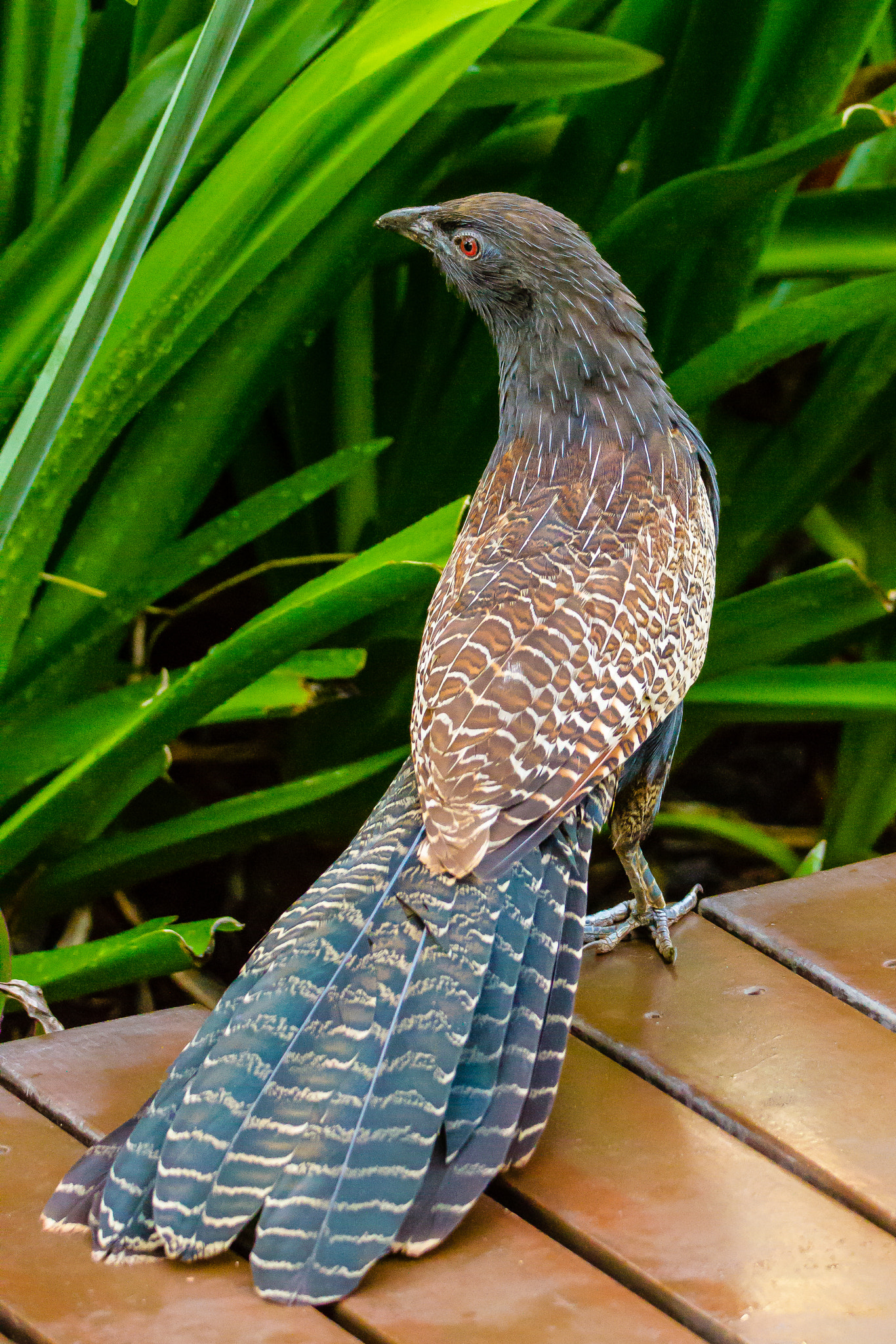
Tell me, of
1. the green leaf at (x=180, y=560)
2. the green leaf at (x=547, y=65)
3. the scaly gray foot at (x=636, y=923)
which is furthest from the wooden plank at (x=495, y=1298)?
the green leaf at (x=547, y=65)

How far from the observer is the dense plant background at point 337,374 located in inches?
82.7

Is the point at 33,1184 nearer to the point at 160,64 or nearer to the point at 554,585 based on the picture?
the point at 554,585

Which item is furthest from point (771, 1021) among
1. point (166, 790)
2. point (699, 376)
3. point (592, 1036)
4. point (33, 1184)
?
point (166, 790)

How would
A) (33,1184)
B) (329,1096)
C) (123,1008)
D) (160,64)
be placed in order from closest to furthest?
(329,1096) → (33,1184) → (160,64) → (123,1008)

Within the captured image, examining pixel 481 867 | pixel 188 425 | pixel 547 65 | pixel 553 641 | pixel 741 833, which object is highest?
pixel 547 65

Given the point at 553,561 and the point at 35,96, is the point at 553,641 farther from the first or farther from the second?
the point at 35,96

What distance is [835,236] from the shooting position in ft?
8.77

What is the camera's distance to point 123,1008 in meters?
2.79

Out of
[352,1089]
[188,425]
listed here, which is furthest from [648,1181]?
[188,425]

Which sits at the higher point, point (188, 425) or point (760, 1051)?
point (188, 425)

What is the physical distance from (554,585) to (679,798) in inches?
90.4

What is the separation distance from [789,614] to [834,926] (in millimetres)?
690

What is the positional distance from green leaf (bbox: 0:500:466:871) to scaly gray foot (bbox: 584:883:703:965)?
58 cm

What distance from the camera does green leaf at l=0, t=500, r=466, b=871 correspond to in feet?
6.19
